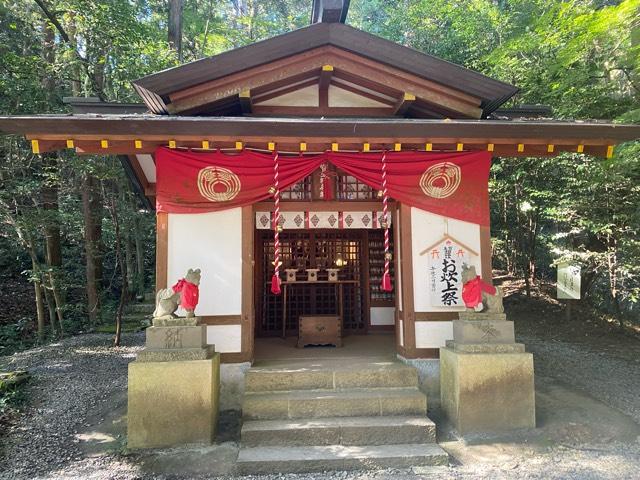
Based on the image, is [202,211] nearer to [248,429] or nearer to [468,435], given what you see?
[248,429]

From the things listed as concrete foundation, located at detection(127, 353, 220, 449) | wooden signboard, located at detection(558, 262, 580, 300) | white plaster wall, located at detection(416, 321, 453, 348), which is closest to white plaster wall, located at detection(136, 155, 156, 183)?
concrete foundation, located at detection(127, 353, 220, 449)

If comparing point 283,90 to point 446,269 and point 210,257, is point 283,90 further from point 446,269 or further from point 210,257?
point 446,269

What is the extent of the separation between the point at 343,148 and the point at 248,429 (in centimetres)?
371

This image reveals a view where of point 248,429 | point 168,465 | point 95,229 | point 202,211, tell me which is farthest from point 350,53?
point 95,229

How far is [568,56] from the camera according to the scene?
7.92 meters

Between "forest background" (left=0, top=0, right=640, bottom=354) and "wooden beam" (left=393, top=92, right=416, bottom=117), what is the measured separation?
3753mm

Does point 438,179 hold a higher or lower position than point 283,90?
lower

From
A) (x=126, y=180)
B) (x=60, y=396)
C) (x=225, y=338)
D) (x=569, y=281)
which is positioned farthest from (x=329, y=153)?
(x=126, y=180)

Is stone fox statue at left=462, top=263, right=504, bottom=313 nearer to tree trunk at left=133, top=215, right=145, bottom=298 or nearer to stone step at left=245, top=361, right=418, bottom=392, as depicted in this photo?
stone step at left=245, top=361, right=418, bottom=392

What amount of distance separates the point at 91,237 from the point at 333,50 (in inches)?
339

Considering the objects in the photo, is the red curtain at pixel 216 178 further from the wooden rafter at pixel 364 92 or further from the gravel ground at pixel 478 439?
the gravel ground at pixel 478 439

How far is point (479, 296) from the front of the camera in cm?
492

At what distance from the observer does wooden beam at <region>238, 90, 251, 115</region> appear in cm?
553

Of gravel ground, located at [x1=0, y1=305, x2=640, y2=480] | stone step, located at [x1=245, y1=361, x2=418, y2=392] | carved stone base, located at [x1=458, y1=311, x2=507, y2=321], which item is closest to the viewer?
gravel ground, located at [x1=0, y1=305, x2=640, y2=480]
